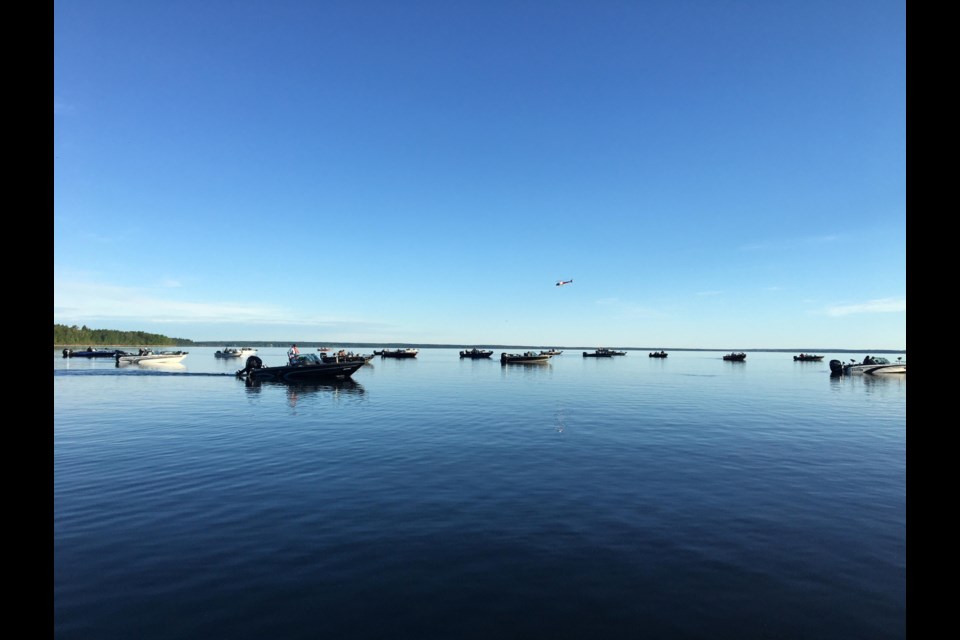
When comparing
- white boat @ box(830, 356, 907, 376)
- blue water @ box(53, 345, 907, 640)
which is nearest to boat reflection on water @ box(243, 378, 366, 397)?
blue water @ box(53, 345, 907, 640)

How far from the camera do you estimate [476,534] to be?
1277 cm

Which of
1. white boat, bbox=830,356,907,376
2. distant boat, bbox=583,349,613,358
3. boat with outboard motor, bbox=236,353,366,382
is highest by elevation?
boat with outboard motor, bbox=236,353,366,382

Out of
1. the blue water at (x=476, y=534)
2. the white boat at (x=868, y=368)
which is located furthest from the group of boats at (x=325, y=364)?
the blue water at (x=476, y=534)

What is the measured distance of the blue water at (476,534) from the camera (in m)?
9.06

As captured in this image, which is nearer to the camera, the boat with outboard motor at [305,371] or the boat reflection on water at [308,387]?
the boat reflection on water at [308,387]

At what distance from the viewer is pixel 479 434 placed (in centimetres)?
2795

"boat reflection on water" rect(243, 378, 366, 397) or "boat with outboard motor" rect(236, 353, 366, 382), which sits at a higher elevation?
"boat with outboard motor" rect(236, 353, 366, 382)

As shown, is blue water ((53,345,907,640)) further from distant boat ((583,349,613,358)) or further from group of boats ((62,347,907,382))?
distant boat ((583,349,613,358))

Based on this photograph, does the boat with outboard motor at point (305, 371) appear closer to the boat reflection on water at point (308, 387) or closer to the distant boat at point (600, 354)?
the boat reflection on water at point (308, 387)

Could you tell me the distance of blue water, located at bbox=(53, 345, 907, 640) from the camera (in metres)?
9.06

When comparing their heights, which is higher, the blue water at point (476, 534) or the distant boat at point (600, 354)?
the blue water at point (476, 534)

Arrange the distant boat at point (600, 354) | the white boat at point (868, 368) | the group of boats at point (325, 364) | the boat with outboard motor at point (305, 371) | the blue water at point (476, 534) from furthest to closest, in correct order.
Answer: the distant boat at point (600, 354)
the white boat at point (868, 368)
the group of boats at point (325, 364)
the boat with outboard motor at point (305, 371)
the blue water at point (476, 534)

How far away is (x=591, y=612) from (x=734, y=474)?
508 inches
